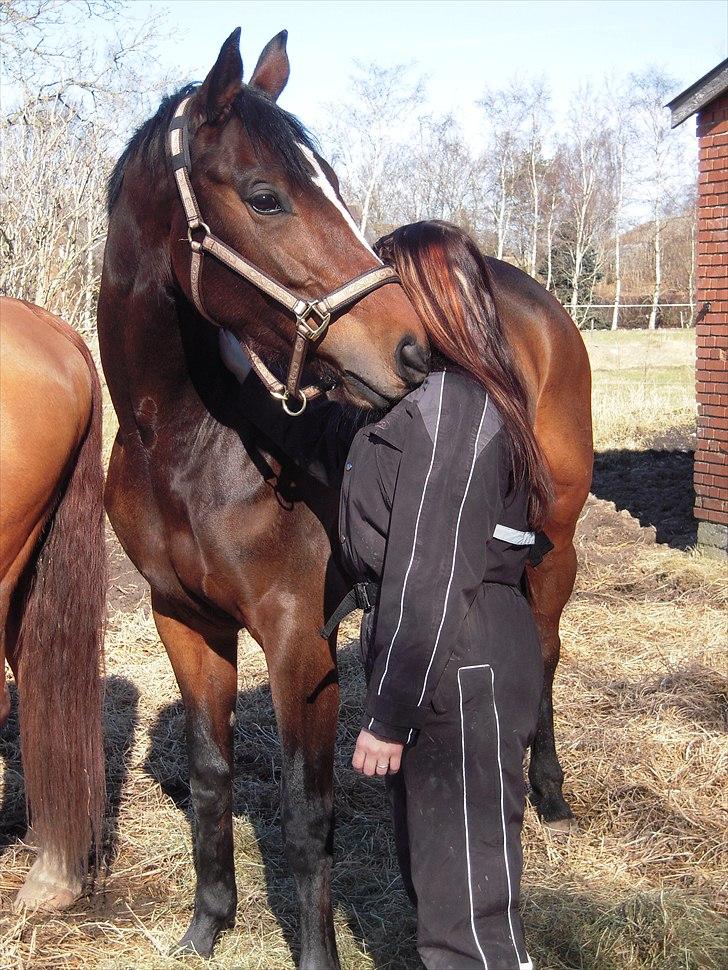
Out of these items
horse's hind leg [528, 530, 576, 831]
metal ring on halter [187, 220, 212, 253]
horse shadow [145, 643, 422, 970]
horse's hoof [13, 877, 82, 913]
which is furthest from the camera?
horse's hind leg [528, 530, 576, 831]

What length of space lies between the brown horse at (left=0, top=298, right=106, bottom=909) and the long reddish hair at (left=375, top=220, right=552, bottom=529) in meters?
0.99

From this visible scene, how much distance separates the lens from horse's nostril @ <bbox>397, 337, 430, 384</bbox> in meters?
1.77

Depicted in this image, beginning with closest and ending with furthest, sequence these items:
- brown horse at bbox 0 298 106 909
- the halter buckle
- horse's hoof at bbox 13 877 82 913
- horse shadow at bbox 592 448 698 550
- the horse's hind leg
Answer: the halter buckle < brown horse at bbox 0 298 106 909 < horse's hoof at bbox 13 877 82 913 < the horse's hind leg < horse shadow at bbox 592 448 698 550

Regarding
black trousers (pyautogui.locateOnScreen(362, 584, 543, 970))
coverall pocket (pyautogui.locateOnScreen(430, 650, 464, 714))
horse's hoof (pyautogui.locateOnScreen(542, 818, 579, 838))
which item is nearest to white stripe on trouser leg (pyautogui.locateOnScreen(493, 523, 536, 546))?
black trousers (pyautogui.locateOnScreen(362, 584, 543, 970))

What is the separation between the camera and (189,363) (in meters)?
2.30

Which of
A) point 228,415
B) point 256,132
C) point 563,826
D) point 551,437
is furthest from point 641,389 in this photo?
point 256,132

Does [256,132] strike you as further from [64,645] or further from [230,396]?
[64,645]

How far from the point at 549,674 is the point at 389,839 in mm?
852

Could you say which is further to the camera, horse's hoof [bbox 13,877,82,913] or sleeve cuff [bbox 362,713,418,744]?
horse's hoof [bbox 13,877,82,913]

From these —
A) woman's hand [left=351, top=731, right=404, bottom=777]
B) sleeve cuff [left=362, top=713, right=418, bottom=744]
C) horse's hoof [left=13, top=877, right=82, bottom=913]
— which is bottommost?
horse's hoof [left=13, top=877, right=82, bottom=913]

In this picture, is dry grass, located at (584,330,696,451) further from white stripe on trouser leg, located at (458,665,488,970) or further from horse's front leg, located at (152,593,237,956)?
white stripe on trouser leg, located at (458,665,488,970)

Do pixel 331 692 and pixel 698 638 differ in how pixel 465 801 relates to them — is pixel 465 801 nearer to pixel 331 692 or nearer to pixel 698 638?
pixel 331 692

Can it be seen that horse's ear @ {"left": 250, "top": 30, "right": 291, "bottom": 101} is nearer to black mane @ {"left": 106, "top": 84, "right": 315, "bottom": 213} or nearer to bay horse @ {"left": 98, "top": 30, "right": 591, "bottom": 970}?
bay horse @ {"left": 98, "top": 30, "right": 591, "bottom": 970}

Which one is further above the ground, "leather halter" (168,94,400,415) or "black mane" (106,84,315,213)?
"black mane" (106,84,315,213)
